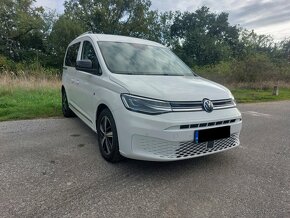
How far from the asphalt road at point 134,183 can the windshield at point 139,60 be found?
1357mm

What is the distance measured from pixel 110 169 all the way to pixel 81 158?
0.60 m

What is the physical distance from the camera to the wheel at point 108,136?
332 cm

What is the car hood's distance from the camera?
Answer: 307cm

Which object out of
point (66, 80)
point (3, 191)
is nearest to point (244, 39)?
point (66, 80)

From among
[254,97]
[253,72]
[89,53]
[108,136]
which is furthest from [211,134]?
[253,72]

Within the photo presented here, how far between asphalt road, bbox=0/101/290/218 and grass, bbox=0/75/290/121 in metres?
2.17

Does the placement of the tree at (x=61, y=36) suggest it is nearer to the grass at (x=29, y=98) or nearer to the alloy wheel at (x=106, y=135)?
the grass at (x=29, y=98)

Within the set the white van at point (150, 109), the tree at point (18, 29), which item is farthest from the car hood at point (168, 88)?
the tree at point (18, 29)

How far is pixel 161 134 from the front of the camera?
9.58 ft

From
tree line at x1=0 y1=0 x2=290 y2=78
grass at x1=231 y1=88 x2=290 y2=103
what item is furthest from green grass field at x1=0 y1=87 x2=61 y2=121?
tree line at x1=0 y1=0 x2=290 y2=78

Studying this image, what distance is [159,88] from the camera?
10.5 feet

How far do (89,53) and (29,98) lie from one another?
499 centimetres

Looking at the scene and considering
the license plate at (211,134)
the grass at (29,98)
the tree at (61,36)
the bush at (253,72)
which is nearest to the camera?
the license plate at (211,134)

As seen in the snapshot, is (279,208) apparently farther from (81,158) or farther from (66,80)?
(66,80)
